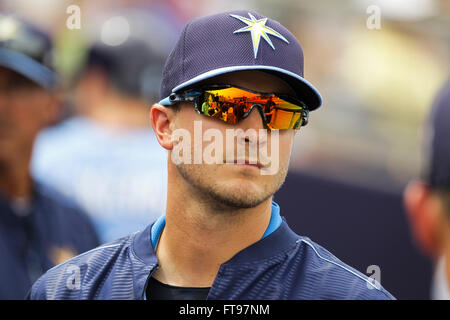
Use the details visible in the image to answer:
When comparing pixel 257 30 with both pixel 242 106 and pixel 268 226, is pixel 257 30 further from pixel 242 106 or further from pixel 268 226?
pixel 268 226

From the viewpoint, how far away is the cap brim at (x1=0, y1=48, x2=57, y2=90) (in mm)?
3969

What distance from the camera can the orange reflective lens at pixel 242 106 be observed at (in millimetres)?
2221

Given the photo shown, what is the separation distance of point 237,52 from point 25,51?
231 cm

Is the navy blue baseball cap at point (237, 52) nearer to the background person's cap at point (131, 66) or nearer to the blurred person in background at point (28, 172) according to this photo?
the blurred person in background at point (28, 172)

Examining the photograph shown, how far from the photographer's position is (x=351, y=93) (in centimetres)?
702

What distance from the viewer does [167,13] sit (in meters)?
6.46

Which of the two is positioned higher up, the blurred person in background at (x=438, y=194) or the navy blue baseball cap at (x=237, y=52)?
the navy blue baseball cap at (x=237, y=52)

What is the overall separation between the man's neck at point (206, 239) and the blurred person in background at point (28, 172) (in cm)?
166

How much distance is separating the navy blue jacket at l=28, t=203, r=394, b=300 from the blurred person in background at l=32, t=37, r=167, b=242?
8.80 feet

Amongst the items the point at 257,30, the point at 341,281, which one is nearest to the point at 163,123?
the point at 257,30

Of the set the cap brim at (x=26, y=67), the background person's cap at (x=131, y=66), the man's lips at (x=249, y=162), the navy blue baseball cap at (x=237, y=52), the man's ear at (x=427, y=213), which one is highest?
the background person's cap at (x=131, y=66)

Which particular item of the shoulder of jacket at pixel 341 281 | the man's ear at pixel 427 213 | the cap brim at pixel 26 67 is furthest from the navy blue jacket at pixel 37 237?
the man's ear at pixel 427 213
